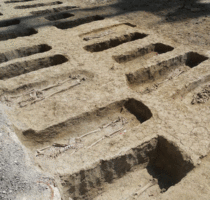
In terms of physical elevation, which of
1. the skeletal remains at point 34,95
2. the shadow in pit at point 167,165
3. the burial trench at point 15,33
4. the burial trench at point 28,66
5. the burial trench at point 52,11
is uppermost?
the burial trench at point 52,11

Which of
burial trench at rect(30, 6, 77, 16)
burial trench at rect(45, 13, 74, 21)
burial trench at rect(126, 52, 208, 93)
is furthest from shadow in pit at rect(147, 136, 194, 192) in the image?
burial trench at rect(30, 6, 77, 16)

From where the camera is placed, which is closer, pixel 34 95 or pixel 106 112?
pixel 106 112

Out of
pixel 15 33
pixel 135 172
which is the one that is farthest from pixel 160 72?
pixel 15 33

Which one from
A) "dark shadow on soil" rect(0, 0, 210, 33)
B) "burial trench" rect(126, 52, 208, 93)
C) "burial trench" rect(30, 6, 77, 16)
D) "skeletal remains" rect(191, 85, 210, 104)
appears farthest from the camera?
"burial trench" rect(30, 6, 77, 16)

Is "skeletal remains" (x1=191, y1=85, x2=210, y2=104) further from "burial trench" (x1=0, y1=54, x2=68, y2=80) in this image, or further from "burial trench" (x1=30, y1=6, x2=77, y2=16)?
"burial trench" (x1=30, y1=6, x2=77, y2=16)

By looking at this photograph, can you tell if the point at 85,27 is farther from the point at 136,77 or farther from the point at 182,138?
the point at 182,138

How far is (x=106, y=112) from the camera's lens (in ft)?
12.0

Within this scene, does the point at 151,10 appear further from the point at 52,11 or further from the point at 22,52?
the point at 22,52

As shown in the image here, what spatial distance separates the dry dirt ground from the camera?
2.59 metres

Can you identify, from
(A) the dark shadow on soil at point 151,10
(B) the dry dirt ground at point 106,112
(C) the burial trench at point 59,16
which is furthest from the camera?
(C) the burial trench at point 59,16

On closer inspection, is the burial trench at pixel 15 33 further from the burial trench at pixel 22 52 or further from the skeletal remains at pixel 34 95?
the skeletal remains at pixel 34 95

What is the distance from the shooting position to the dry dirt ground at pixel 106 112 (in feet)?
8.51

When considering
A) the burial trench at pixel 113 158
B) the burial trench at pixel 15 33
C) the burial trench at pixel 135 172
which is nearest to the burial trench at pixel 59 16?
the burial trench at pixel 15 33

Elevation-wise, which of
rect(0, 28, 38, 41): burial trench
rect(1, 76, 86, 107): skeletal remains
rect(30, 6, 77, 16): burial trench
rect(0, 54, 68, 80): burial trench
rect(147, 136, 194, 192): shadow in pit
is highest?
rect(30, 6, 77, 16): burial trench
